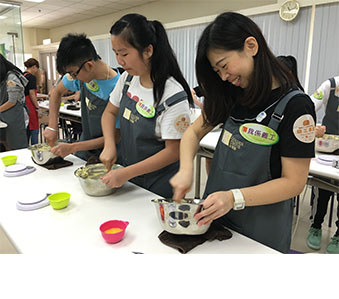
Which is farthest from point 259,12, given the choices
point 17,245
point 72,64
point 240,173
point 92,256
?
point 92,256

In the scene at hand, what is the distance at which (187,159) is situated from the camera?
1.14 meters

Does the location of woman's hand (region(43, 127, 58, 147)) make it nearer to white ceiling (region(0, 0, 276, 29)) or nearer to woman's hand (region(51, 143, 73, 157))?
woman's hand (region(51, 143, 73, 157))

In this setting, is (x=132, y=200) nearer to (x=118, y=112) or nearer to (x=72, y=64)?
(x=118, y=112)

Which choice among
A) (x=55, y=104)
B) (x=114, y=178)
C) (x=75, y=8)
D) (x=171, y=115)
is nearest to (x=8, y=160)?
(x=55, y=104)

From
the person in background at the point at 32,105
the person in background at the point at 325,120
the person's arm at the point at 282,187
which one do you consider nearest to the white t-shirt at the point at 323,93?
the person in background at the point at 325,120

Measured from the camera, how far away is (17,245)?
96cm

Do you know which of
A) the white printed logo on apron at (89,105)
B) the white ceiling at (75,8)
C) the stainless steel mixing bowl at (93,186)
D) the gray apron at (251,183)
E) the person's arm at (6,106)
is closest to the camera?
the gray apron at (251,183)

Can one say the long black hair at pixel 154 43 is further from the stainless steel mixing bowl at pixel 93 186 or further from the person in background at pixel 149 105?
the stainless steel mixing bowl at pixel 93 186

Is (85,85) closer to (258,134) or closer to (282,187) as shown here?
(258,134)

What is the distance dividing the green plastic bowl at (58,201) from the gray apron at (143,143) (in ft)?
1.35

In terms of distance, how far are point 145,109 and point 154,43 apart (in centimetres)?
31

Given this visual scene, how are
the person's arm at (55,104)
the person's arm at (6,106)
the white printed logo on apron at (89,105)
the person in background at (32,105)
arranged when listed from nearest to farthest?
the white printed logo on apron at (89,105), the person's arm at (55,104), the person's arm at (6,106), the person in background at (32,105)

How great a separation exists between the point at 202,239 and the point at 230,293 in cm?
71

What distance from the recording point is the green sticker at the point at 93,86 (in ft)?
5.93
